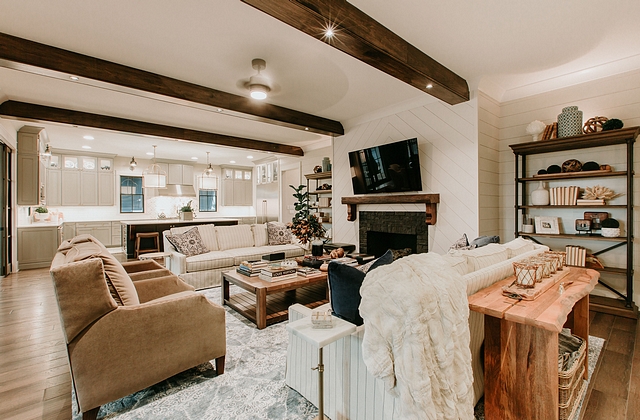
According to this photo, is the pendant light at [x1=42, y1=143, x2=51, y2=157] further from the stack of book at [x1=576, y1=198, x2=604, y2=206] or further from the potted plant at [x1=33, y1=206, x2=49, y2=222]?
the stack of book at [x1=576, y1=198, x2=604, y2=206]

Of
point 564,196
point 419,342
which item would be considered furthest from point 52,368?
point 564,196

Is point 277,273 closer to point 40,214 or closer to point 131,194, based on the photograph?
point 40,214

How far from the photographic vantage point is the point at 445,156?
13.6ft

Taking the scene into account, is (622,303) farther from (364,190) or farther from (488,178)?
(364,190)

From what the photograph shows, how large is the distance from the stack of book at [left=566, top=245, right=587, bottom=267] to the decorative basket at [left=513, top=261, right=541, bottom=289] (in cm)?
239

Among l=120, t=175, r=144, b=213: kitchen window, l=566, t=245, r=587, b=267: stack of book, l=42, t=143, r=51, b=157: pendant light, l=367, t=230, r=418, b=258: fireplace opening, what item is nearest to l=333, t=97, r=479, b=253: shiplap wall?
l=367, t=230, r=418, b=258: fireplace opening

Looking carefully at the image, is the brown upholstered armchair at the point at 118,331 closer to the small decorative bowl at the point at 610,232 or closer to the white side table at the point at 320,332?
the white side table at the point at 320,332

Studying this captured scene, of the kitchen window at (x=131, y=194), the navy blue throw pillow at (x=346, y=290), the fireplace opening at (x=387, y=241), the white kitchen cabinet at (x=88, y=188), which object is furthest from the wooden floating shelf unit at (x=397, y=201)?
the white kitchen cabinet at (x=88, y=188)

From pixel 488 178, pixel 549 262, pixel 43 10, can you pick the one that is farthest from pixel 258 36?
pixel 488 178

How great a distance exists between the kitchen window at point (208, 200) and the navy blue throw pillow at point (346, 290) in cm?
907

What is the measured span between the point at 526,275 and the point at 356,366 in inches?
41.9

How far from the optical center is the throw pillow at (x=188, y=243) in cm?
454

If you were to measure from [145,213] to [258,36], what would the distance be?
7.81m

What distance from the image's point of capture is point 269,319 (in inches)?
121
